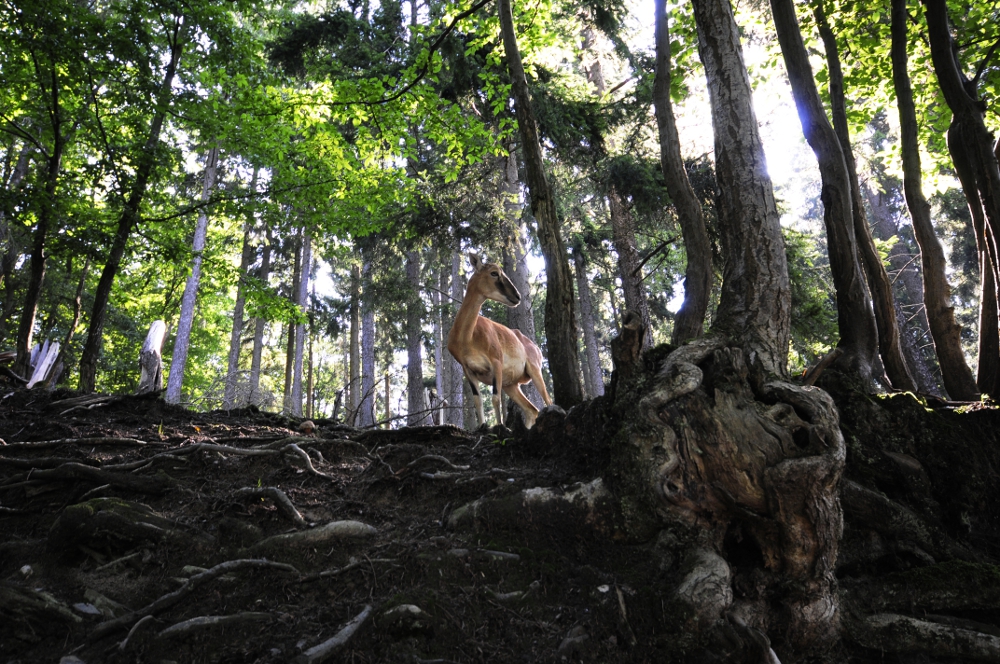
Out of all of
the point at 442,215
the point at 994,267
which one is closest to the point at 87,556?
the point at 994,267

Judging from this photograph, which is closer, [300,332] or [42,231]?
[42,231]

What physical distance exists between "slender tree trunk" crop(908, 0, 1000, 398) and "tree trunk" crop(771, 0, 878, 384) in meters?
1.12

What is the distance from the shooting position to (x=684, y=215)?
6.65 meters

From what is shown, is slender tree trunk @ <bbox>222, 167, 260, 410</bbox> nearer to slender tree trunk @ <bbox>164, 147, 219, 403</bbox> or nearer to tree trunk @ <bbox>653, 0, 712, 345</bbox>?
slender tree trunk @ <bbox>164, 147, 219, 403</bbox>

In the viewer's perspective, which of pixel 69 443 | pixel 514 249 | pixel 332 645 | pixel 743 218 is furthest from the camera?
pixel 514 249

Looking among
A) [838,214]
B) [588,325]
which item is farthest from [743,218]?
[588,325]

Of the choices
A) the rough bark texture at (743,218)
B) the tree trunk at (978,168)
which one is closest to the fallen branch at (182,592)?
the rough bark texture at (743,218)

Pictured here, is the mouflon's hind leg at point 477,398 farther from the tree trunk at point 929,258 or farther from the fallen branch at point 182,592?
the tree trunk at point 929,258

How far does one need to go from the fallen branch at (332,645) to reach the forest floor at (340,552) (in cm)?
1

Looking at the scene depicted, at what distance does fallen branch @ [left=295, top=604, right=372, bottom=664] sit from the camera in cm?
290

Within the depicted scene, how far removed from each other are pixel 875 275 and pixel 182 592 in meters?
7.46

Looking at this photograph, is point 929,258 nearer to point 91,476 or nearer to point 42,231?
point 91,476

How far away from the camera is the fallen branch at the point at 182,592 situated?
126 inches

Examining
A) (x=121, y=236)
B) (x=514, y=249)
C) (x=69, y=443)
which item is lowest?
(x=69, y=443)
